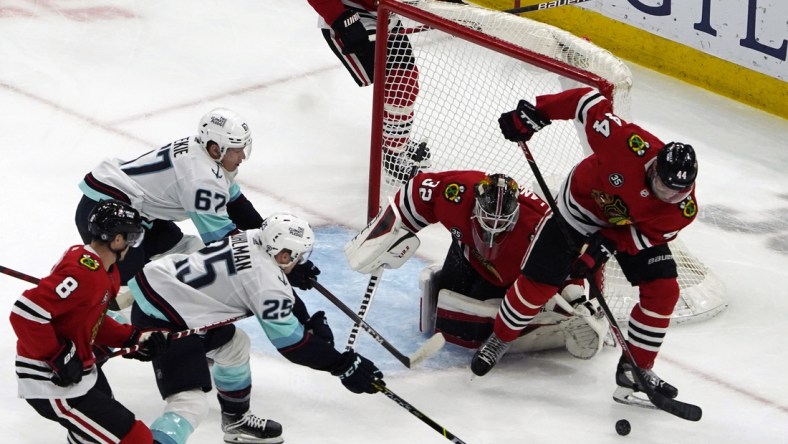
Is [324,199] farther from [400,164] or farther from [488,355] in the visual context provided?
[488,355]

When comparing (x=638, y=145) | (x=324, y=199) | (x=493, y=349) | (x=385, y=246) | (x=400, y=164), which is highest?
(x=638, y=145)

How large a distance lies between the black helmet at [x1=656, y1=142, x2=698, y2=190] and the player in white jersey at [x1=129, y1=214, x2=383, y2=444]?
103 centimetres

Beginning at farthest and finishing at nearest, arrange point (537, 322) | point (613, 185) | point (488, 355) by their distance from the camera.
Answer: point (537, 322)
point (488, 355)
point (613, 185)

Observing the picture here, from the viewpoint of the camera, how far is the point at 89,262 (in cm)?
337

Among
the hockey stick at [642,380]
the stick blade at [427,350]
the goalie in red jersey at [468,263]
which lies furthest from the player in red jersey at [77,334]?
the hockey stick at [642,380]

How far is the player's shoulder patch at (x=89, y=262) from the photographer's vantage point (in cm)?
336

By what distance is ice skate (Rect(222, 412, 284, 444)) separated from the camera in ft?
12.8

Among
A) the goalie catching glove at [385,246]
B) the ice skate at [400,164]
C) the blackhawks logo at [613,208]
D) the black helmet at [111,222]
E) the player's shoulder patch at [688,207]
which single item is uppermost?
the black helmet at [111,222]

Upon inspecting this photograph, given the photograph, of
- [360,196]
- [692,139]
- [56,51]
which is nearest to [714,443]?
[360,196]

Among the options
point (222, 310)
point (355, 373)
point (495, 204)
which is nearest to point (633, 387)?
point (495, 204)

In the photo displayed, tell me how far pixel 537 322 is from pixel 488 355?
0.76 ft

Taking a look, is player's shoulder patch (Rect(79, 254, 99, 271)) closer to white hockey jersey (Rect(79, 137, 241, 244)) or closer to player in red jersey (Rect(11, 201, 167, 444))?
player in red jersey (Rect(11, 201, 167, 444))

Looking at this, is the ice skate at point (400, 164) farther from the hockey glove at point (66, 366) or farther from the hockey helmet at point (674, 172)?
the hockey glove at point (66, 366)

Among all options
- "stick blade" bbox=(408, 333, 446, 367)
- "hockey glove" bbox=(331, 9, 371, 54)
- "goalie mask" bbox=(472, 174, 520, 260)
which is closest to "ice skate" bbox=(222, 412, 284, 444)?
"stick blade" bbox=(408, 333, 446, 367)
